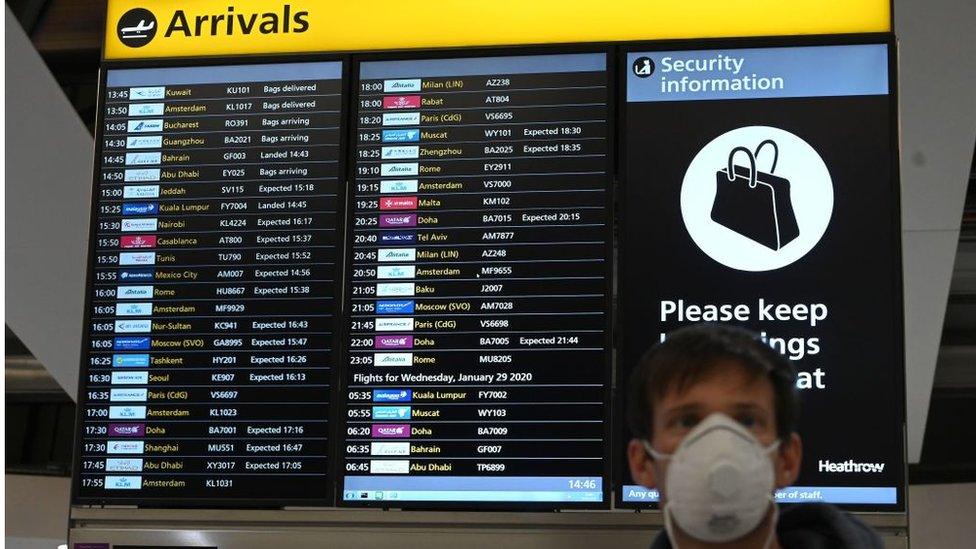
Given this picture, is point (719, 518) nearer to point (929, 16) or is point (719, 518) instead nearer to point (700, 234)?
point (700, 234)

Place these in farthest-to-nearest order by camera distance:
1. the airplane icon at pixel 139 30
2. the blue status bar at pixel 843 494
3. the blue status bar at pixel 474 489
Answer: the airplane icon at pixel 139 30
the blue status bar at pixel 474 489
the blue status bar at pixel 843 494

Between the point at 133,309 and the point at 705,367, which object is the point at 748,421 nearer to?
the point at 705,367

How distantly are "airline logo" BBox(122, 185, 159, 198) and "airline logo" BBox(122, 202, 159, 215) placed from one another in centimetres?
3

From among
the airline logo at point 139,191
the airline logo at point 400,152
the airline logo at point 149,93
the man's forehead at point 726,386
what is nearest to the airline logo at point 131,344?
the airline logo at point 139,191

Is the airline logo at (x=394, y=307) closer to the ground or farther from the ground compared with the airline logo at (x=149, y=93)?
closer to the ground

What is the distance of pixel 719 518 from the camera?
78.8 inches

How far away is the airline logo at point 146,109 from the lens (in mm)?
4117

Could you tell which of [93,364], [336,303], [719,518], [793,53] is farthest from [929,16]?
[719,518]

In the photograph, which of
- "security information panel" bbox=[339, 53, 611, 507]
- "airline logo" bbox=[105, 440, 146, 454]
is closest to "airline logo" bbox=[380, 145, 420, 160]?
"security information panel" bbox=[339, 53, 611, 507]

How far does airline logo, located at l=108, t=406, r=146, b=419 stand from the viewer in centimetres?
388

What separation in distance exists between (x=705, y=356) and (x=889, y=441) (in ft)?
5.31

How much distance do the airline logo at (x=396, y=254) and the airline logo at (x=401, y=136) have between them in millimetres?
342

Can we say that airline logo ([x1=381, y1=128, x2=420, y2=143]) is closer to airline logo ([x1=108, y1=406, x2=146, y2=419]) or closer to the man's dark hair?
airline logo ([x1=108, y1=406, x2=146, y2=419])

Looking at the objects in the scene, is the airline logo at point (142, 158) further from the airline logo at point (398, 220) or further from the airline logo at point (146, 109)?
the airline logo at point (398, 220)
